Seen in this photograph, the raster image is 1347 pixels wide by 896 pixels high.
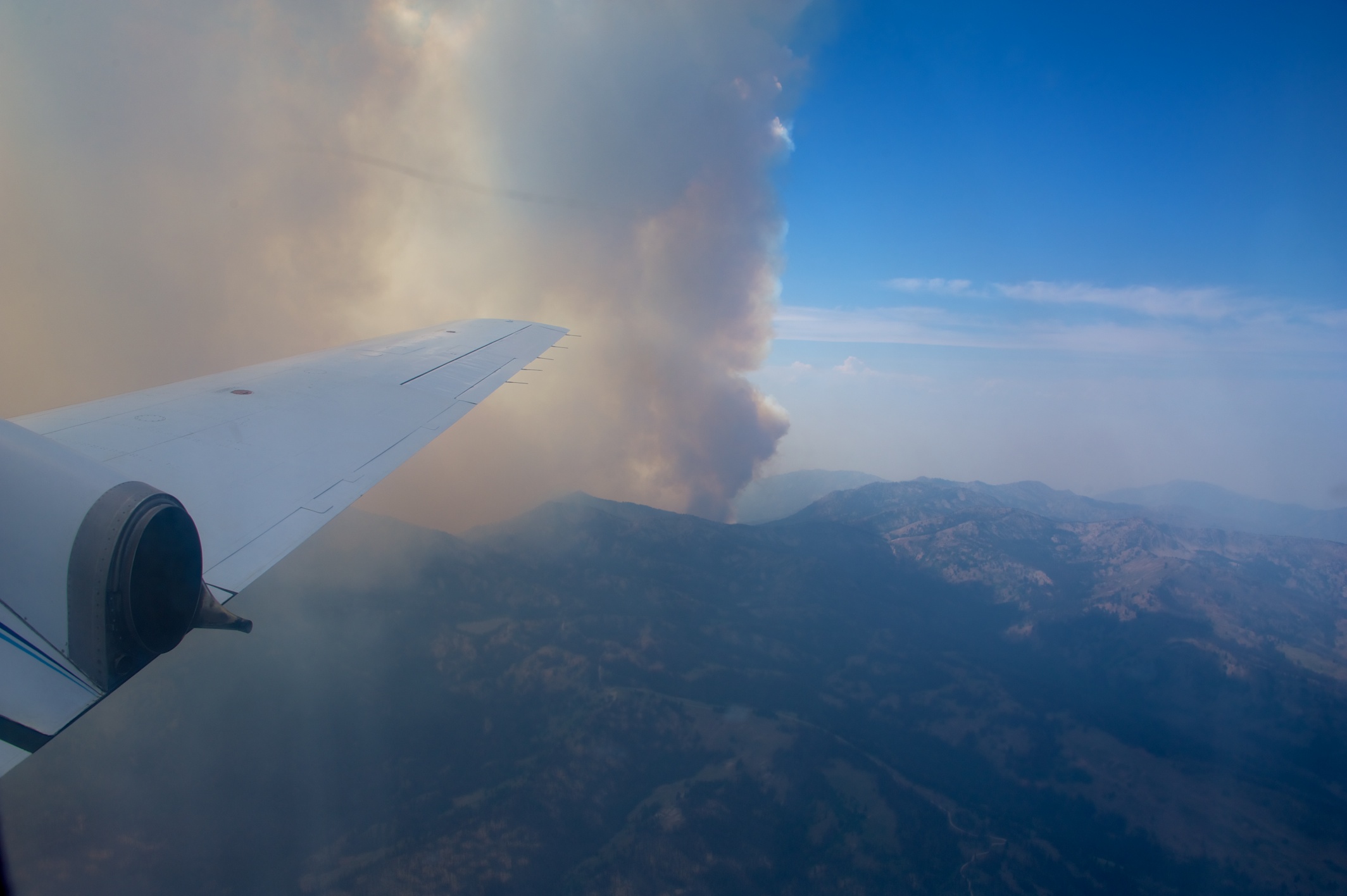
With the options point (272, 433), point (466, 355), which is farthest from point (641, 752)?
point (272, 433)

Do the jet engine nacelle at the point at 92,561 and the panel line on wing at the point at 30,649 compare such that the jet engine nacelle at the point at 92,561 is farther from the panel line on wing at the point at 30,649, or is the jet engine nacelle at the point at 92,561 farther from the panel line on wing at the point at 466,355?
the panel line on wing at the point at 466,355

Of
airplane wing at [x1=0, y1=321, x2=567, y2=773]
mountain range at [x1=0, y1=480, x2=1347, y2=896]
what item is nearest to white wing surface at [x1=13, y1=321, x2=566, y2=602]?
airplane wing at [x1=0, y1=321, x2=567, y2=773]

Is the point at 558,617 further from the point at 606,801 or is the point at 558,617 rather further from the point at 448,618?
the point at 606,801

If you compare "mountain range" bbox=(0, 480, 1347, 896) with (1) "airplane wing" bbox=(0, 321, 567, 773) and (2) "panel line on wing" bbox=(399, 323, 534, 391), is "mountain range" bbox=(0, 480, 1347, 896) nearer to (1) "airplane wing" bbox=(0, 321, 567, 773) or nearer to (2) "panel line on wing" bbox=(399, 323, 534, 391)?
(2) "panel line on wing" bbox=(399, 323, 534, 391)

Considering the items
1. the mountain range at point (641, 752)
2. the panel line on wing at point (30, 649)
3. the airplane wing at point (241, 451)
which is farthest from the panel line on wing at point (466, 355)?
the mountain range at point (641, 752)

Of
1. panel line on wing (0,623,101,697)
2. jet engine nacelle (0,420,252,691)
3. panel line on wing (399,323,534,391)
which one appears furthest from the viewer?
panel line on wing (399,323,534,391)

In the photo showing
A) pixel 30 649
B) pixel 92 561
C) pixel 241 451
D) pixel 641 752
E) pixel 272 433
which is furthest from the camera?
pixel 641 752

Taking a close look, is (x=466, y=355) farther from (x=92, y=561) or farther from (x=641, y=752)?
(x=641, y=752)

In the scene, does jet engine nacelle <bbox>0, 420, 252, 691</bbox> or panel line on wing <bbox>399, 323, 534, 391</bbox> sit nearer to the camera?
jet engine nacelle <bbox>0, 420, 252, 691</bbox>
